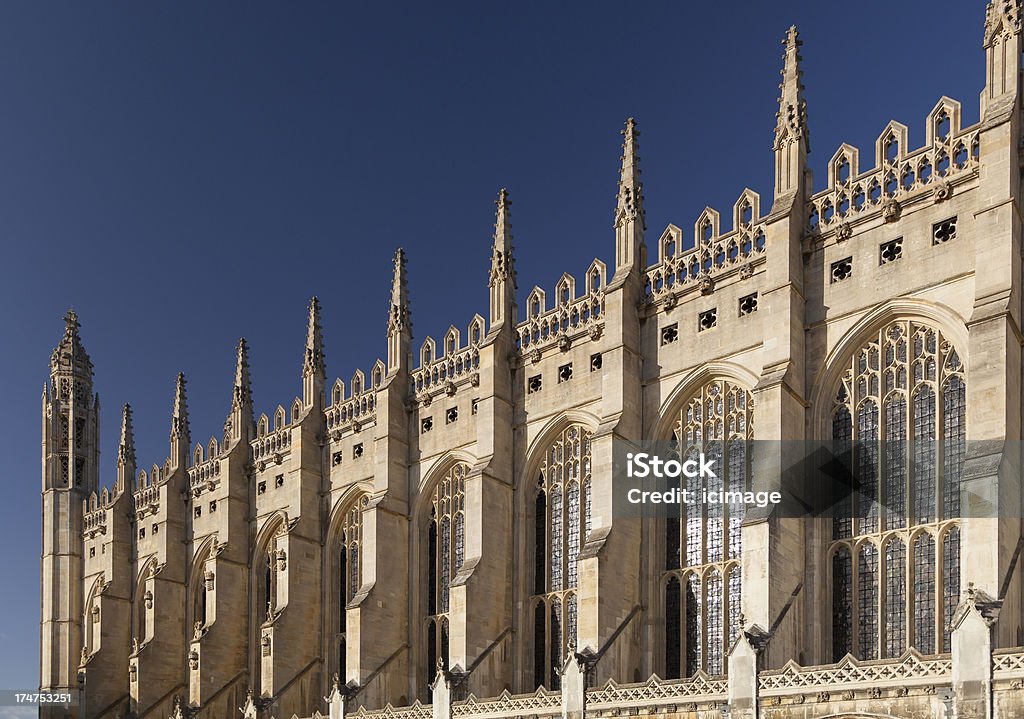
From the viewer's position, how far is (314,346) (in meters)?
46.9

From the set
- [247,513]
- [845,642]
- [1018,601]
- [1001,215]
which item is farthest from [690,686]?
[247,513]

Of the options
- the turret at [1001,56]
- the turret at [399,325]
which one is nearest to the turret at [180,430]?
the turret at [399,325]

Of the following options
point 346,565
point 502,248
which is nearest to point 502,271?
point 502,248

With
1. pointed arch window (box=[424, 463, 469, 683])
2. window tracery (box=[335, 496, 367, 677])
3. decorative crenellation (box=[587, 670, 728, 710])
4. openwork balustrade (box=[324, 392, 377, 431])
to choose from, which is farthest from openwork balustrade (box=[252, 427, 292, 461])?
decorative crenellation (box=[587, 670, 728, 710])

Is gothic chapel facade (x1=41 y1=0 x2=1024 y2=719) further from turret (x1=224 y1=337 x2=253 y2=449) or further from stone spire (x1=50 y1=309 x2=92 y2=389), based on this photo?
stone spire (x1=50 y1=309 x2=92 y2=389)

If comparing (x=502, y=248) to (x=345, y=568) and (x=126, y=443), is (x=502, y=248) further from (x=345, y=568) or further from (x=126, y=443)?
(x=126, y=443)

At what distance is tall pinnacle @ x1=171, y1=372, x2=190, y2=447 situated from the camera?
180 ft

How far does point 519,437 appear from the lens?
3725 centimetres

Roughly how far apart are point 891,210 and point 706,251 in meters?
5.89

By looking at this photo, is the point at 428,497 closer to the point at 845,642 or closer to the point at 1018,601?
the point at 845,642

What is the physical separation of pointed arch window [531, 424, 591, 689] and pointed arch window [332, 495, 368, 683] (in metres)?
9.07

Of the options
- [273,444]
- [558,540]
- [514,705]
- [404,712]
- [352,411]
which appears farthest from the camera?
[273,444]

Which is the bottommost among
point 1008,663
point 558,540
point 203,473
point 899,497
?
point 1008,663

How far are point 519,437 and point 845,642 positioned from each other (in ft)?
42.0
